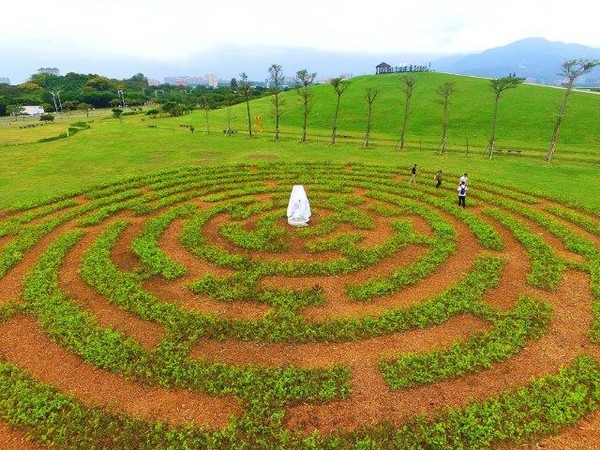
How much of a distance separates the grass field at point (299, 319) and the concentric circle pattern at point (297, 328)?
0.23ft

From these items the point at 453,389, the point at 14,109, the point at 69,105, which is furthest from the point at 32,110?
Result: the point at 453,389

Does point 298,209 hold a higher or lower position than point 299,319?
higher

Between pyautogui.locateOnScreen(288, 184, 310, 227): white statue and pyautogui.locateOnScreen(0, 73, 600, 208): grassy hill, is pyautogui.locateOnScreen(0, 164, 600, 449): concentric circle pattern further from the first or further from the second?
pyautogui.locateOnScreen(0, 73, 600, 208): grassy hill

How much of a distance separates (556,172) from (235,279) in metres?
36.2

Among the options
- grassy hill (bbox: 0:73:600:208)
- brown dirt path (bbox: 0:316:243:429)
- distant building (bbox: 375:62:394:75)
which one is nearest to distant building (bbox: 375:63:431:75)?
distant building (bbox: 375:62:394:75)

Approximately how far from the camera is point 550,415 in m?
10.6

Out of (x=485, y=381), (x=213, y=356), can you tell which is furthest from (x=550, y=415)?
(x=213, y=356)

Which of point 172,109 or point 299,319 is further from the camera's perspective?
point 172,109

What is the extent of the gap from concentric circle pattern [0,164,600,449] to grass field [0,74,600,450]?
0.07 meters

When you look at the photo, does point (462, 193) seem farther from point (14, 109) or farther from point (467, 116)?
point (14, 109)

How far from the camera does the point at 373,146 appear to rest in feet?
182

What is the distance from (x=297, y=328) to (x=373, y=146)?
4495 cm

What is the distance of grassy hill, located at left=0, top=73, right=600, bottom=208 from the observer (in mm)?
37062

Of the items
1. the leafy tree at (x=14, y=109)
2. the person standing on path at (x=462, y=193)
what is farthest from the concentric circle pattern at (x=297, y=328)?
the leafy tree at (x=14, y=109)
